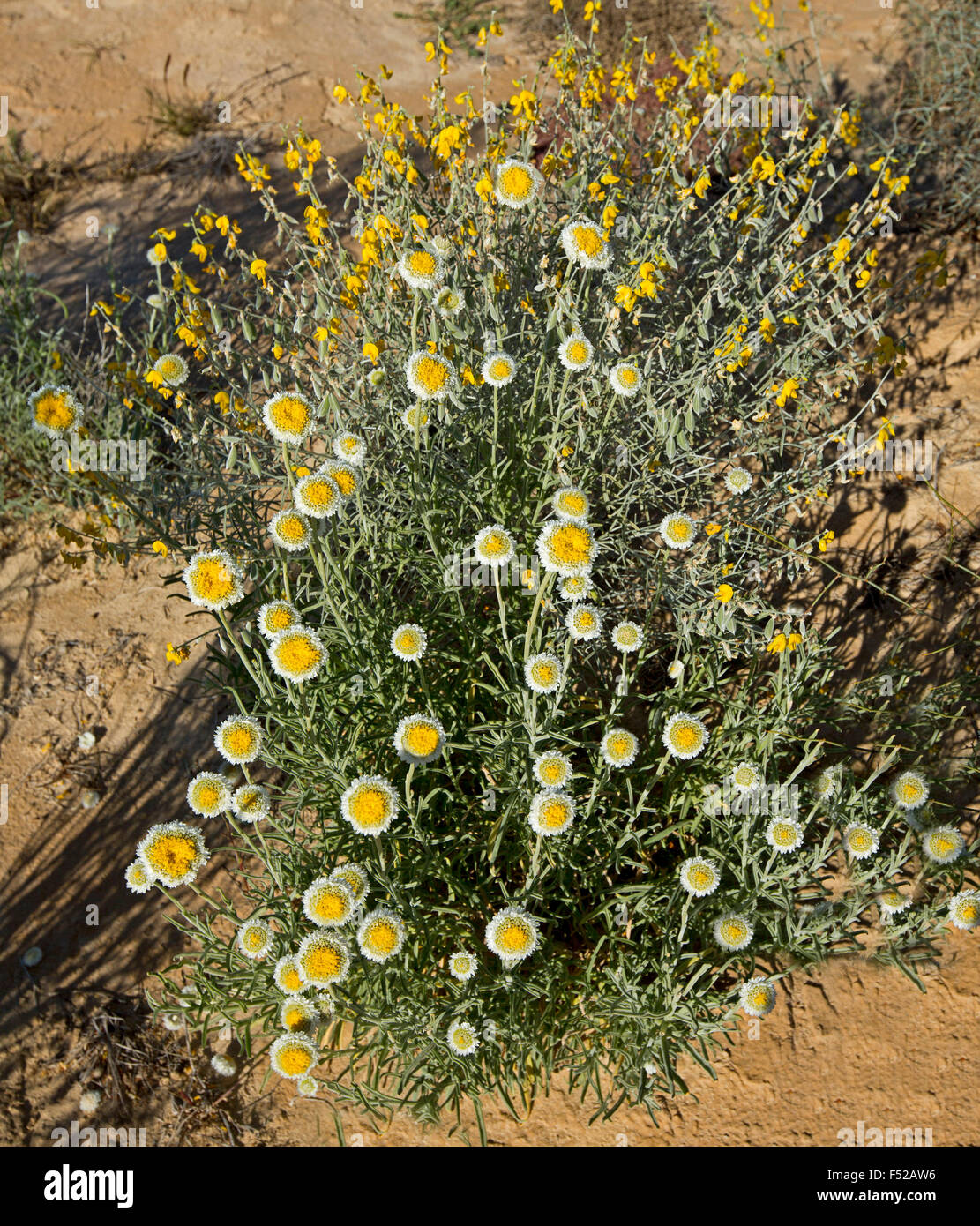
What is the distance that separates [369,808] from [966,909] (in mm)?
1992

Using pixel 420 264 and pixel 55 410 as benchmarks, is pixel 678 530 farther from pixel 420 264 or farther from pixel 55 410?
pixel 55 410

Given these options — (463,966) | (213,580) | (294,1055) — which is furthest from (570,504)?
(294,1055)

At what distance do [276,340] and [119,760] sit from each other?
2.14 metres

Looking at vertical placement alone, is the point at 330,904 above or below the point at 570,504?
below

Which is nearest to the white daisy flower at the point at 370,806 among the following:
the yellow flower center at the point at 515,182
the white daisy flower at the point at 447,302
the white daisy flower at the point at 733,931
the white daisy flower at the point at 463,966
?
the white daisy flower at the point at 463,966

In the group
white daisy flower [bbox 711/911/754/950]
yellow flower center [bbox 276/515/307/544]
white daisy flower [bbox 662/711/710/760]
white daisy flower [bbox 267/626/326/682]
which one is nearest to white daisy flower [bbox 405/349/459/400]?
→ yellow flower center [bbox 276/515/307/544]

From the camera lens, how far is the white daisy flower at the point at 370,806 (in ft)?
7.86

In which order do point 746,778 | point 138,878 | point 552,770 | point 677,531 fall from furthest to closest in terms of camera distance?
point 677,531, point 746,778, point 138,878, point 552,770

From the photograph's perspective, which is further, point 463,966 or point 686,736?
point 686,736

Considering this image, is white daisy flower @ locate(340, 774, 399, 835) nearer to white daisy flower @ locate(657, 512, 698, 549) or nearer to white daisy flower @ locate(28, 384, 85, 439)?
white daisy flower @ locate(657, 512, 698, 549)

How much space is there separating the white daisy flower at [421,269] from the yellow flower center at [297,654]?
126 centimetres

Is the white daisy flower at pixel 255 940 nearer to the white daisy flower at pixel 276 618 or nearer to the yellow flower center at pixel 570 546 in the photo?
the white daisy flower at pixel 276 618

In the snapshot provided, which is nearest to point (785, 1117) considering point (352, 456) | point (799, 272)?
point (352, 456)

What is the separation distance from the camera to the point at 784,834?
276 centimetres
